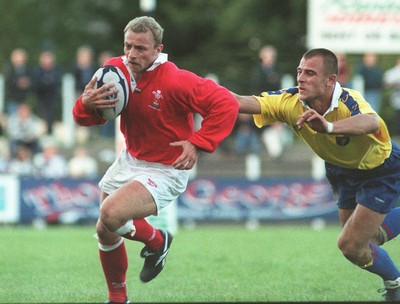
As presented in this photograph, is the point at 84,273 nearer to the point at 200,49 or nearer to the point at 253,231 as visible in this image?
the point at 253,231

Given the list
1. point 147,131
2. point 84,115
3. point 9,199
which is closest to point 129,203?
point 147,131

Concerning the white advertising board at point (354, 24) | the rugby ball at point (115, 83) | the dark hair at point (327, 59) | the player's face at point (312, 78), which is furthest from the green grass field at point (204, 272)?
the white advertising board at point (354, 24)

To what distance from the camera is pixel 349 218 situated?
789 cm

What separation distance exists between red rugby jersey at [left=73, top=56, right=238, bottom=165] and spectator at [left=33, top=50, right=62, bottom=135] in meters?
10.5

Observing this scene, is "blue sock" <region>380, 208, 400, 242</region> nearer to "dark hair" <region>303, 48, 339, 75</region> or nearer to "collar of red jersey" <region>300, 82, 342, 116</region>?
"collar of red jersey" <region>300, 82, 342, 116</region>

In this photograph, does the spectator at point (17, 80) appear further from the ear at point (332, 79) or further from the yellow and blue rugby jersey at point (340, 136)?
the ear at point (332, 79)

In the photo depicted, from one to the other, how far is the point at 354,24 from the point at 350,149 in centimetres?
1012

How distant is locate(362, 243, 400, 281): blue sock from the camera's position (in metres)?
7.91

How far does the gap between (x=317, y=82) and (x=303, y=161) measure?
11.4 metres

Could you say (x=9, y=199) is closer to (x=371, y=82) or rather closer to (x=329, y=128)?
(x=371, y=82)

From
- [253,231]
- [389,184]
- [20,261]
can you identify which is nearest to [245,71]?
[253,231]

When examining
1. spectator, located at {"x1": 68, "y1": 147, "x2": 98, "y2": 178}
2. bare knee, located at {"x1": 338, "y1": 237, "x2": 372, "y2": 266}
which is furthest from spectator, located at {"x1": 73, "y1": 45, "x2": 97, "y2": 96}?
bare knee, located at {"x1": 338, "y1": 237, "x2": 372, "y2": 266}

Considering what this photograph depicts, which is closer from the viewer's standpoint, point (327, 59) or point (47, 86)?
point (327, 59)

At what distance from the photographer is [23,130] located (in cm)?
1800
